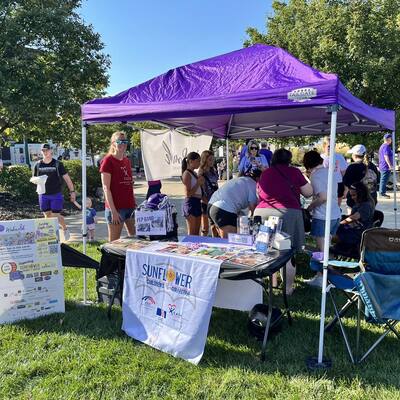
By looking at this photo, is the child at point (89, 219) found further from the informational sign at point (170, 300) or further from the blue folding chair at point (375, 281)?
the blue folding chair at point (375, 281)

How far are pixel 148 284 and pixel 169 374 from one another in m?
0.76

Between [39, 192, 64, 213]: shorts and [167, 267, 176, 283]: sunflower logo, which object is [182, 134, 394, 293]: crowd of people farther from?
[39, 192, 64, 213]: shorts

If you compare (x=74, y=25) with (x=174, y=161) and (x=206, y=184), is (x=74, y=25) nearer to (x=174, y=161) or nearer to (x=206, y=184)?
(x=174, y=161)

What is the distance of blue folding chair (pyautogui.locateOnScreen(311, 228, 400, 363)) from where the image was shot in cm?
278

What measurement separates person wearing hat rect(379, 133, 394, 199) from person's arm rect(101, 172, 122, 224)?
7.42 m

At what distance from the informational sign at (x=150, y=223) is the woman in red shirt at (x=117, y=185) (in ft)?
1.95

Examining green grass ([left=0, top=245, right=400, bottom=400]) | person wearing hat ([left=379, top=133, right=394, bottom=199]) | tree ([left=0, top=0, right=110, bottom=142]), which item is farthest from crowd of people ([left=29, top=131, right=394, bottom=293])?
tree ([left=0, top=0, right=110, bottom=142])

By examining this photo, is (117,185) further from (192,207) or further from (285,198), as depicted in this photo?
(285,198)

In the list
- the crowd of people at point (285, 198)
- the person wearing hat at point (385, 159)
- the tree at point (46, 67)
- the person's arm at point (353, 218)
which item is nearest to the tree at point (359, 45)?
the person wearing hat at point (385, 159)

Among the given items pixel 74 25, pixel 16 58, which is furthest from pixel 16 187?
pixel 74 25

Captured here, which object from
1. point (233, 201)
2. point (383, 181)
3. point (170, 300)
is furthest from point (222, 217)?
point (383, 181)

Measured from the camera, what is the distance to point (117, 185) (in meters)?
4.39

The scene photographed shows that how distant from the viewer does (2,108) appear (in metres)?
9.33

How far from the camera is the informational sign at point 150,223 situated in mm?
3861
